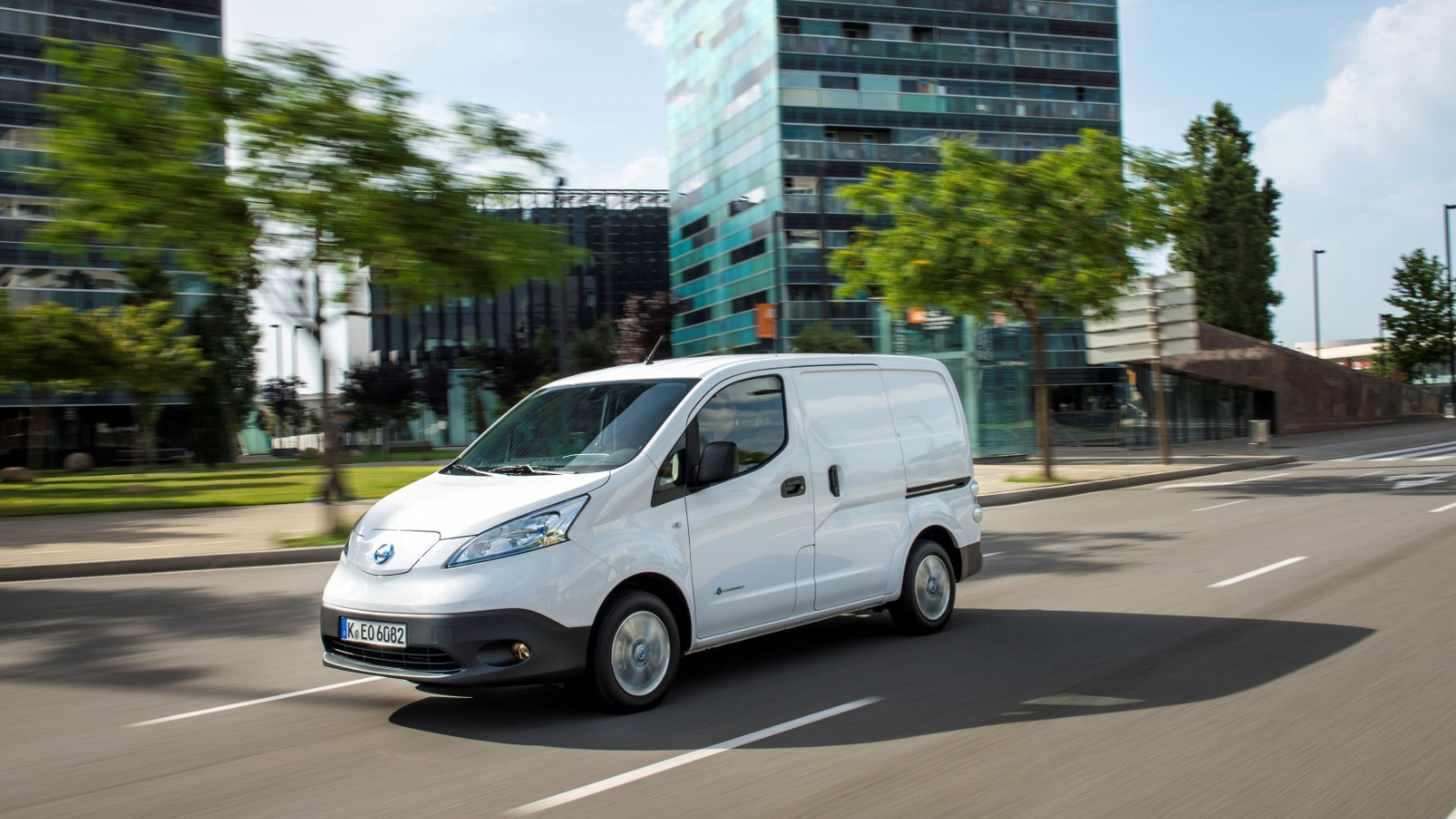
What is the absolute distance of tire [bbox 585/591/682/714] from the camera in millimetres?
5543

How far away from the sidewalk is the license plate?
866 centimetres

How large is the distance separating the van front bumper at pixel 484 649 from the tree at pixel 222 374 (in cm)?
4604

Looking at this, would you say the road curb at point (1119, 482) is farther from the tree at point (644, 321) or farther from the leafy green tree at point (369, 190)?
the tree at point (644, 321)

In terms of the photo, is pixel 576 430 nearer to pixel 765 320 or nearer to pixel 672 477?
pixel 672 477

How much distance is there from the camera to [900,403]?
781 centimetres

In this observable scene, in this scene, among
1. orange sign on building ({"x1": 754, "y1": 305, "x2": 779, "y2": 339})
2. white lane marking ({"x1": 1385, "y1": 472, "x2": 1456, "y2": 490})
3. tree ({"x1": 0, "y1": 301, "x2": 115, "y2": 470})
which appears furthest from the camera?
tree ({"x1": 0, "y1": 301, "x2": 115, "y2": 470})

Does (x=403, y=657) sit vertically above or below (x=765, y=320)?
below

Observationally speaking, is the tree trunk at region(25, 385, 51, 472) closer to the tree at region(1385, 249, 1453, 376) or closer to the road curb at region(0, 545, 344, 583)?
the road curb at region(0, 545, 344, 583)

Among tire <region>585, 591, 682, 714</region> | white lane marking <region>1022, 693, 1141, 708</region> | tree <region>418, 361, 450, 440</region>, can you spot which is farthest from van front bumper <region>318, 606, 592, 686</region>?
tree <region>418, 361, 450, 440</region>

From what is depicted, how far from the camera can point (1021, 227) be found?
2030 cm

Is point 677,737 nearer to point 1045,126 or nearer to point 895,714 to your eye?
point 895,714

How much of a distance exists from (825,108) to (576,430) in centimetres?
6072

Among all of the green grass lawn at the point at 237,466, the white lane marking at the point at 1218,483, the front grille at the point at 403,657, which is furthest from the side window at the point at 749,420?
→ the green grass lawn at the point at 237,466

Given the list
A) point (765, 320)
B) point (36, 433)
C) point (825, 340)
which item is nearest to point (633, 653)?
point (765, 320)
